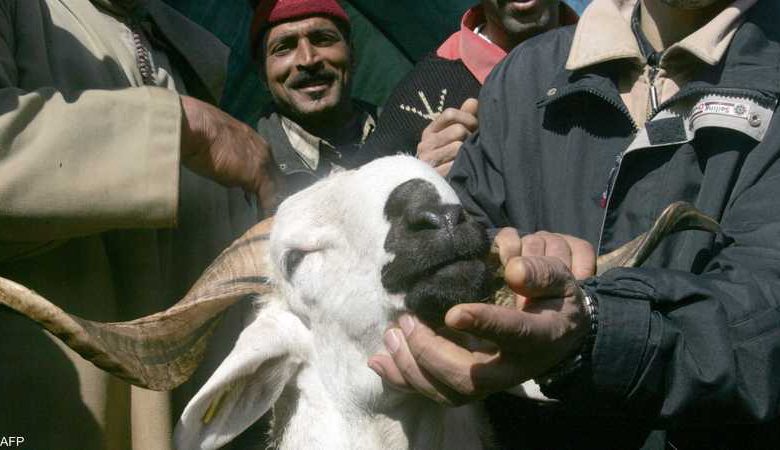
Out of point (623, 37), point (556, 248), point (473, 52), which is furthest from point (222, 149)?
point (473, 52)

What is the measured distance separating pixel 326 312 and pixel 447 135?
1132 millimetres

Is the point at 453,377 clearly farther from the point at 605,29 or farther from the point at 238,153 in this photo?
the point at 605,29

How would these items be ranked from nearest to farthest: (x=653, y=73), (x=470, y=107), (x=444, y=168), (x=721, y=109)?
1. (x=721, y=109)
2. (x=653, y=73)
3. (x=444, y=168)
4. (x=470, y=107)

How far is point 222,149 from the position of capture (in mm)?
3139

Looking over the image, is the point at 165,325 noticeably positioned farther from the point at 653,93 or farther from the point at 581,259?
the point at 653,93

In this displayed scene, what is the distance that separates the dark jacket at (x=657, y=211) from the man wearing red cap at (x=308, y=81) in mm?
2023

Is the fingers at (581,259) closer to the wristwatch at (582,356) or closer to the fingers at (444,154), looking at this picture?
the wristwatch at (582,356)

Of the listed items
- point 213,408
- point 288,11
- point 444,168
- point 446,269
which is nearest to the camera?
point 446,269

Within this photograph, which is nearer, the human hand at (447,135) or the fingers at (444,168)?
the fingers at (444,168)

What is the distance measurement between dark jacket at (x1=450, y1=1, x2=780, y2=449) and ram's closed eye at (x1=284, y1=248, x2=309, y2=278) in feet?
1.92

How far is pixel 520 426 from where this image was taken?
3.12 m

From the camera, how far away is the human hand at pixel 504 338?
6.88 ft

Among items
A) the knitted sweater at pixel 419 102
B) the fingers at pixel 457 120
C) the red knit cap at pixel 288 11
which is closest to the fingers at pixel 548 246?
the fingers at pixel 457 120

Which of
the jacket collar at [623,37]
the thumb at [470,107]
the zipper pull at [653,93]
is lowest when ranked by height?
the thumb at [470,107]
